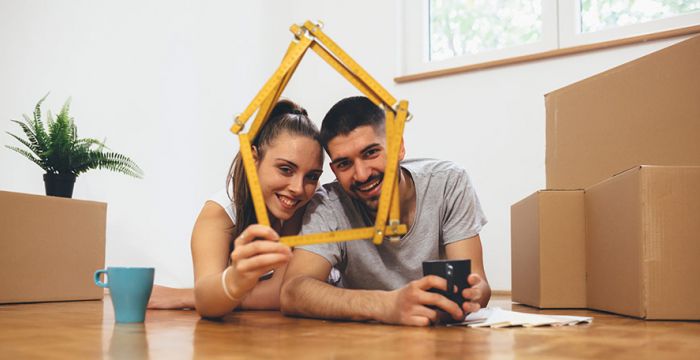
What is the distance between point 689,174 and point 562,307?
0.52 metres

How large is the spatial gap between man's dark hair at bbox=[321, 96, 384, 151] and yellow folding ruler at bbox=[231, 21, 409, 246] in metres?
0.28

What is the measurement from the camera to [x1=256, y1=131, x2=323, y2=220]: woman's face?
4.61ft

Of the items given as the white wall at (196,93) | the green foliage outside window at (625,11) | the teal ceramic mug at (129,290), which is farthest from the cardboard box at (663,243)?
the green foliage outside window at (625,11)

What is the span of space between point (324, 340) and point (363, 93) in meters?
0.42

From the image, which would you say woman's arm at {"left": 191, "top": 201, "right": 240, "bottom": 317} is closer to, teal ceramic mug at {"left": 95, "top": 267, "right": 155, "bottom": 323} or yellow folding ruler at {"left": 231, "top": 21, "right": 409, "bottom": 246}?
teal ceramic mug at {"left": 95, "top": 267, "right": 155, "bottom": 323}

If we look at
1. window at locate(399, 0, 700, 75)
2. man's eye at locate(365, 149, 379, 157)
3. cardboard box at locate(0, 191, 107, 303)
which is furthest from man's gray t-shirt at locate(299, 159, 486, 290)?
window at locate(399, 0, 700, 75)

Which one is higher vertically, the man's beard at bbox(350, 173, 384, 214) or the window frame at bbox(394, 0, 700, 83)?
the window frame at bbox(394, 0, 700, 83)

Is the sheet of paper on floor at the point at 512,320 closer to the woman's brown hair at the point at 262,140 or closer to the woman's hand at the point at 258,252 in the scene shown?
the woman's hand at the point at 258,252

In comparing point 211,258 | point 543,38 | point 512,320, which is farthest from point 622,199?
point 543,38

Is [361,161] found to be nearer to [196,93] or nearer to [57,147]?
[57,147]

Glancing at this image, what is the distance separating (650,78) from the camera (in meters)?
1.58

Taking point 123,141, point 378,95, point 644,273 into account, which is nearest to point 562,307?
point 644,273

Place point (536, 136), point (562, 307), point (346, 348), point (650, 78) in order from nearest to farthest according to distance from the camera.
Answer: point (346, 348), point (650, 78), point (562, 307), point (536, 136)

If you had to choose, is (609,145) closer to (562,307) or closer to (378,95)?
(562,307)
